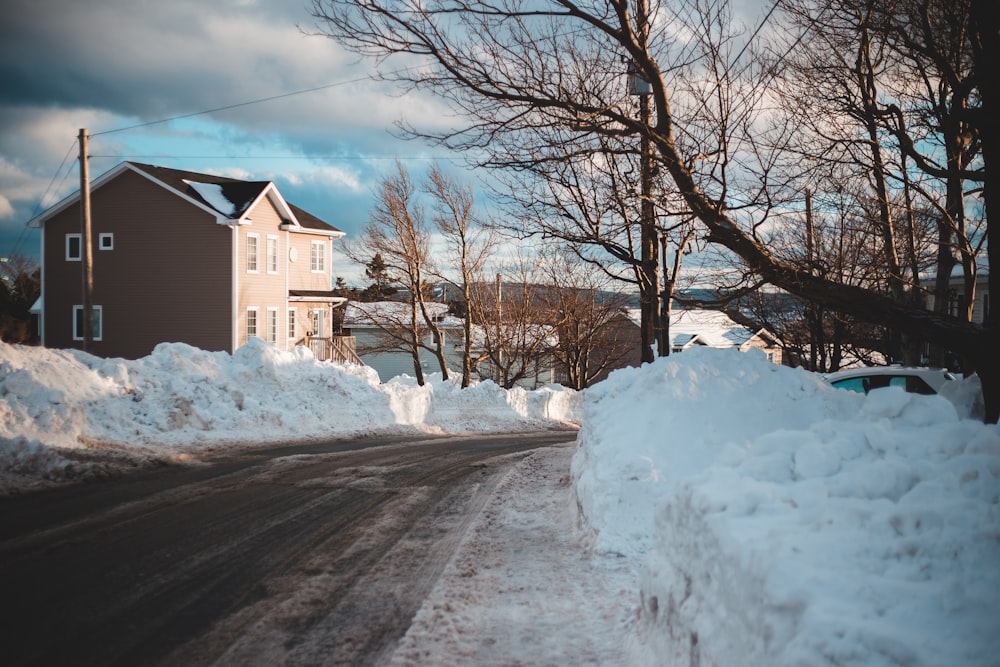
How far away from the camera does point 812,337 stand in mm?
22281

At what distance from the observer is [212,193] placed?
36156 mm

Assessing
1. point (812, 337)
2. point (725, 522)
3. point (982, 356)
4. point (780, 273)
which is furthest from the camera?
point (812, 337)

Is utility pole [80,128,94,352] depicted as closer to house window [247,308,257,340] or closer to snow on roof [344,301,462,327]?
house window [247,308,257,340]

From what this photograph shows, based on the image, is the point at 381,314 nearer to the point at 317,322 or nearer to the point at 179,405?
the point at 317,322

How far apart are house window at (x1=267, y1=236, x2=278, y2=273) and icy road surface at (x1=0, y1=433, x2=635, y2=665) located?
87.5 feet

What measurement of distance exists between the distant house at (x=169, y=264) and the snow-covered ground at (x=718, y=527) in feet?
68.6

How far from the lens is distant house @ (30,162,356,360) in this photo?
34125mm

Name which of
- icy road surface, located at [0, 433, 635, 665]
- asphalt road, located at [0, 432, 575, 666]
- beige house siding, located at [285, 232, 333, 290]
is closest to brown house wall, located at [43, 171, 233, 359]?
beige house siding, located at [285, 232, 333, 290]

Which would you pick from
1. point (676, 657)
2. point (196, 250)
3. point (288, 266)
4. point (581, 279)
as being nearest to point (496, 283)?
point (581, 279)

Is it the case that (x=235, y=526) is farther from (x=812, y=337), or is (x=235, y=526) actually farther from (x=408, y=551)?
(x=812, y=337)

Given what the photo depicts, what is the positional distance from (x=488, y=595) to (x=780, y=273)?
19.2ft

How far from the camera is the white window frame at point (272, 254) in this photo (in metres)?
36.3

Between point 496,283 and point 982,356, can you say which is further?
point 496,283

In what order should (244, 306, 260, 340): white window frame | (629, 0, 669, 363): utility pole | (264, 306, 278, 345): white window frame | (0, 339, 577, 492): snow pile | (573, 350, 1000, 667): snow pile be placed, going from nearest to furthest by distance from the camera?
(573, 350, 1000, 667): snow pile → (629, 0, 669, 363): utility pole → (0, 339, 577, 492): snow pile → (244, 306, 260, 340): white window frame → (264, 306, 278, 345): white window frame
